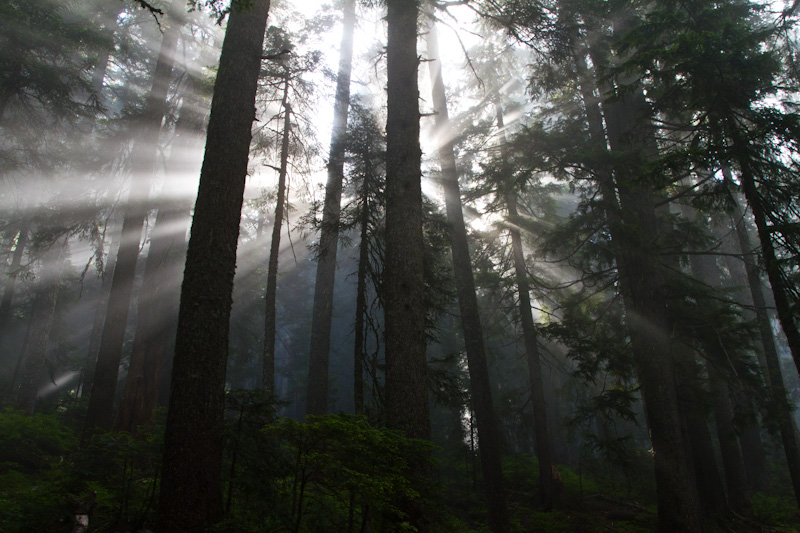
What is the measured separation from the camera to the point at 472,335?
11.0 meters

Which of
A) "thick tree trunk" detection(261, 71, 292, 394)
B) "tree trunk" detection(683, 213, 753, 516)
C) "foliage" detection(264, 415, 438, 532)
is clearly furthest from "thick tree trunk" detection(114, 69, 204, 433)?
"tree trunk" detection(683, 213, 753, 516)

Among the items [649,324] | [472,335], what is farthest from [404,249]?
[649,324]

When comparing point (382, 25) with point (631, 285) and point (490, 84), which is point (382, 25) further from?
point (631, 285)

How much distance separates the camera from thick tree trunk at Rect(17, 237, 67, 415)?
17688mm

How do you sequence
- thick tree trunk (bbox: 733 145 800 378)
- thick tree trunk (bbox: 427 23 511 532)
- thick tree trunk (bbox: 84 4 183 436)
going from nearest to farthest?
thick tree trunk (bbox: 733 145 800 378) → thick tree trunk (bbox: 427 23 511 532) → thick tree trunk (bbox: 84 4 183 436)

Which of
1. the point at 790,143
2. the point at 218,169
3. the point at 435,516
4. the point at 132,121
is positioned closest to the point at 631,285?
the point at 790,143

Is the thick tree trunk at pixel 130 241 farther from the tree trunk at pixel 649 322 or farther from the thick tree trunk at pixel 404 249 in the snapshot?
the tree trunk at pixel 649 322

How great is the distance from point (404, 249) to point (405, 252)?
0.16ft

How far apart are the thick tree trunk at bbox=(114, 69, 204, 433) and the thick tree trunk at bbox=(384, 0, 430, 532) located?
7581mm

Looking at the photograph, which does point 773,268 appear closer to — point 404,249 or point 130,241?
point 404,249

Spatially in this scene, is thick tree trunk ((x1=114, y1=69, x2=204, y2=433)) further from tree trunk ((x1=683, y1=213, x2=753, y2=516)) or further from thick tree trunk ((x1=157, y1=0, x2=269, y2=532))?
tree trunk ((x1=683, y1=213, x2=753, y2=516))

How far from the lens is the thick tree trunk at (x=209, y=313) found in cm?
432

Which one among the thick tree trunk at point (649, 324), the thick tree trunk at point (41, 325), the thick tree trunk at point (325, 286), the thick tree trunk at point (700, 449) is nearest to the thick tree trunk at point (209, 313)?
the thick tree trunk at point (325, 286)

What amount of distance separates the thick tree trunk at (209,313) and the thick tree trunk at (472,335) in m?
3.60
